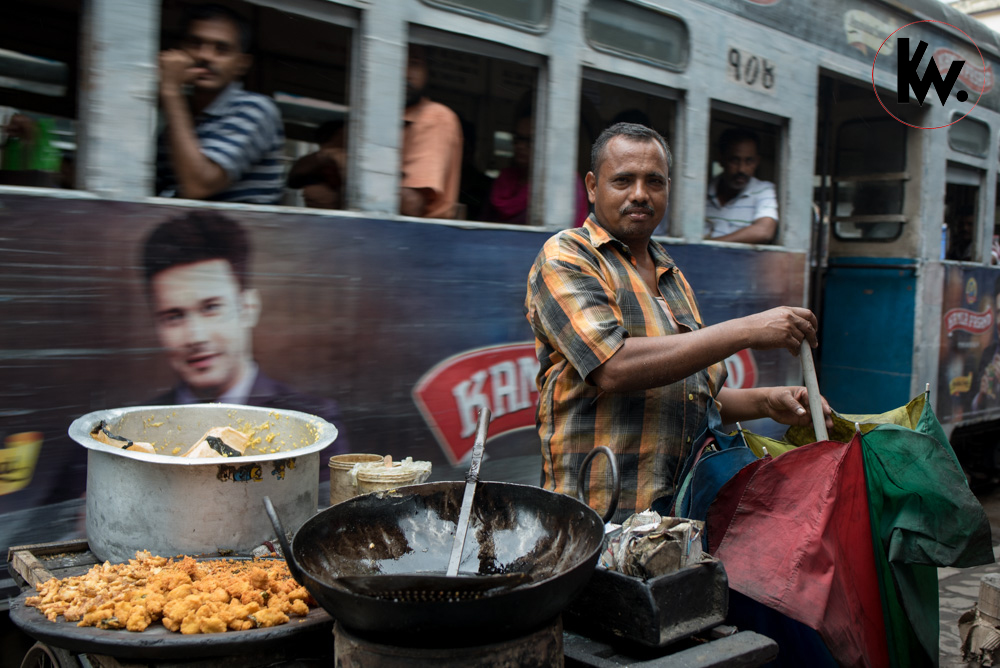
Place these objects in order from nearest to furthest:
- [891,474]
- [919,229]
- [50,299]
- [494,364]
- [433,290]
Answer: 1. [891,474]
2. [50,299]
3. [433,290]
4. [494,364]
5. [919,229]

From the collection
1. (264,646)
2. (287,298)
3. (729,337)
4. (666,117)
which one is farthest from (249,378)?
(666,117)

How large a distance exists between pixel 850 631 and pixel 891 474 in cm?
43

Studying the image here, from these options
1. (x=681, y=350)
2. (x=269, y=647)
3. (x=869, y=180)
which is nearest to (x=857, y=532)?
(x=681, y=350)

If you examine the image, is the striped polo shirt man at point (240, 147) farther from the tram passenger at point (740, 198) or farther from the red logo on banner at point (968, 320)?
the red logo on banner at point (968, 320)

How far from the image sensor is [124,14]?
250 centimetres

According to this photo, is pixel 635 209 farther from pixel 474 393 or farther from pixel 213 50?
pixel 213 50

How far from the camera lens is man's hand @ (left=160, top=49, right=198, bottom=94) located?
2.62m

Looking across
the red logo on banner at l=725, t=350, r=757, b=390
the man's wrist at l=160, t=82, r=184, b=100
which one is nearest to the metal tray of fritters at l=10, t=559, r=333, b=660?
the man's wrist at l=160, t=82, r=184, b=100

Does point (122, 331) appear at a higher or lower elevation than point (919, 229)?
lower

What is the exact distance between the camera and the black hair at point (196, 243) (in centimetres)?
257

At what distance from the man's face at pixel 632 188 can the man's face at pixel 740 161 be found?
2.88 metres

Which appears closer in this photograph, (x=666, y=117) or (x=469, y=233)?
(x=469, y=233)

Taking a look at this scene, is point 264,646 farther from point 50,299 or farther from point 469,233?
point 469,233

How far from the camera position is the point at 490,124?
15.7 ft
